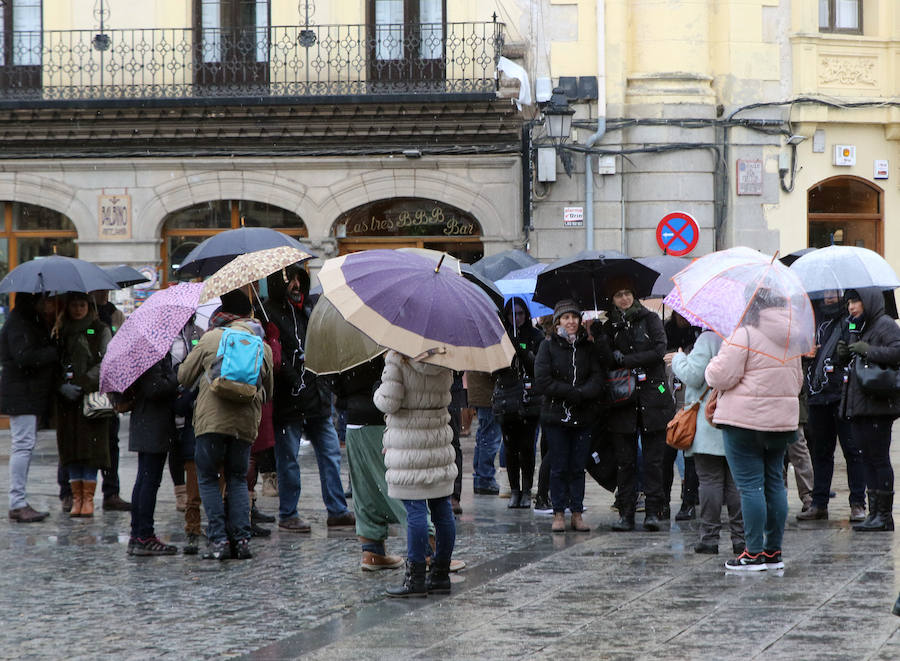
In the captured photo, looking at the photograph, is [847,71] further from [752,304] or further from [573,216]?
[752,304]

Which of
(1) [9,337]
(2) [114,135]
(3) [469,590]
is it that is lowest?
(3) [469,590]

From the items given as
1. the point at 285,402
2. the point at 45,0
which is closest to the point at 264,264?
the point at 285,402

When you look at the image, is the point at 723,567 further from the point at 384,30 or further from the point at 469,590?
the point at 384,30

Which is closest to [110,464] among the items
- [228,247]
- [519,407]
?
[228,247]

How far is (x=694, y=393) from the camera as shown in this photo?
339 inches

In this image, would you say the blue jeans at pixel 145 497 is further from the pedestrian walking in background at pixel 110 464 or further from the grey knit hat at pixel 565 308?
the grey knit hat at pixel 565 308

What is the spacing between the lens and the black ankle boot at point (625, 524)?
9480mm

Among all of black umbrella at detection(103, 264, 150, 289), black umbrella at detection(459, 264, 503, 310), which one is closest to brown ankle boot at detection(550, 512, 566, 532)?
black umbrella at detection(459, 264, 503, 310)

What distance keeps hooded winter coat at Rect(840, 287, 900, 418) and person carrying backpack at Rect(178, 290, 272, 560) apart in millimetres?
4054

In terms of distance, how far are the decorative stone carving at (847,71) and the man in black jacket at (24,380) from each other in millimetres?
13296

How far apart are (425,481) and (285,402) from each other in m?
2.49

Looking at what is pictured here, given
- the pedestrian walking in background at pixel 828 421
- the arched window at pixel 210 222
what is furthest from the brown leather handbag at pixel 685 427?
the arched window at pixel 210 222

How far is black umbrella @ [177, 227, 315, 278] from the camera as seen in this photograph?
31.1 ft

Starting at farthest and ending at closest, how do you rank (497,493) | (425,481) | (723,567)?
(497,493) < (723,567) < (425,481)
